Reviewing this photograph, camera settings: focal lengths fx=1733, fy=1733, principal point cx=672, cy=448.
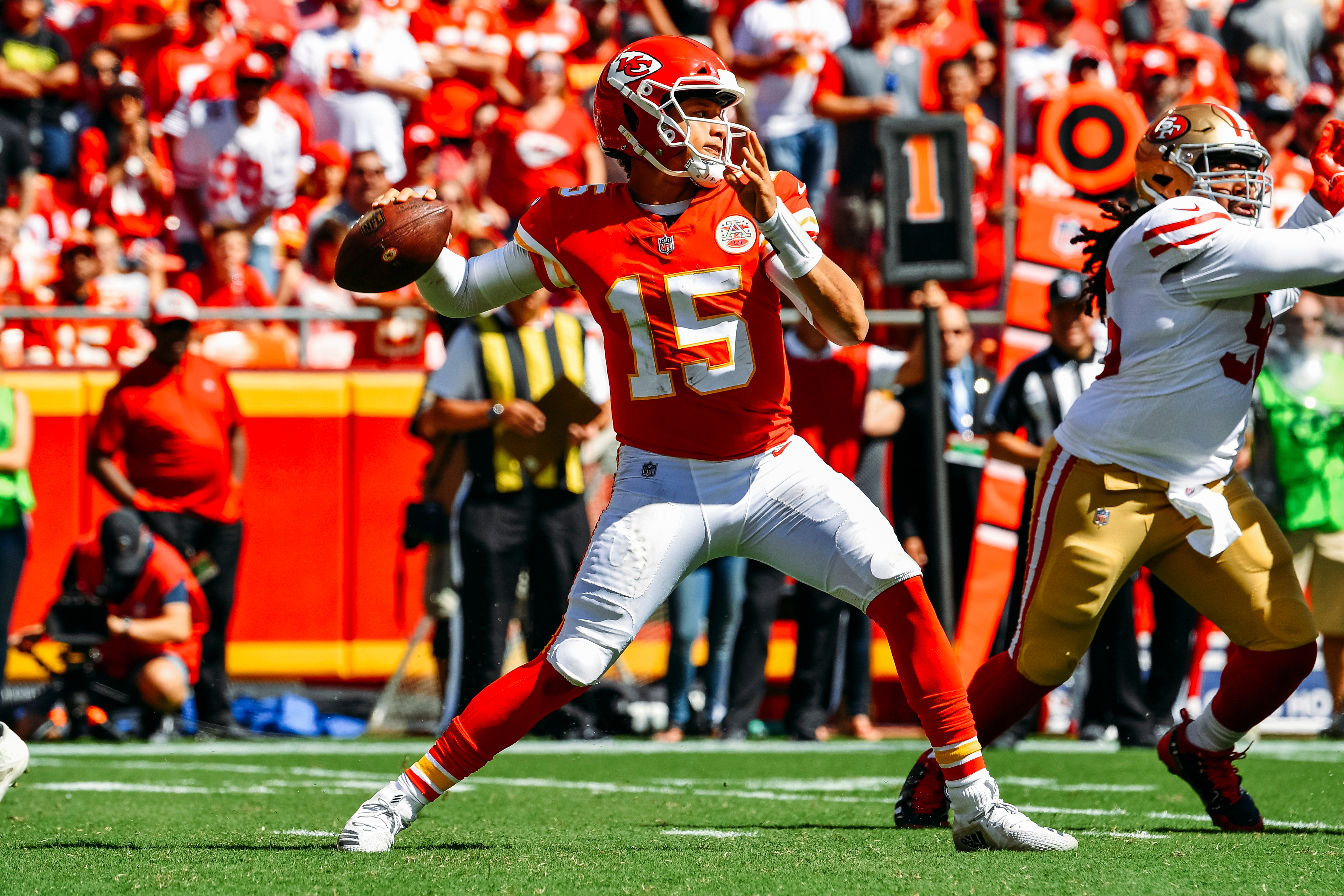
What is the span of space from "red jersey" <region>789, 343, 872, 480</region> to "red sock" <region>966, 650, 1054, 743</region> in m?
3.25

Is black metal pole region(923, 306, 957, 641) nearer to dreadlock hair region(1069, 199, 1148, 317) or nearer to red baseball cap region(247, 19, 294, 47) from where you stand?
dreadlock hair region(1069, 199, 1148, 317)

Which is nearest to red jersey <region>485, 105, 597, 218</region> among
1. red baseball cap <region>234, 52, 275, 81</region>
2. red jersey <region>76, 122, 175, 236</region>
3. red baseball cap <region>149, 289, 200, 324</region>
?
red baseball cap <region>234, 52, 275, 81</region>

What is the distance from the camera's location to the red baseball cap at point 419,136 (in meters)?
10.8

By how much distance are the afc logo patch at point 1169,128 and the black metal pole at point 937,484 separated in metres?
3.17

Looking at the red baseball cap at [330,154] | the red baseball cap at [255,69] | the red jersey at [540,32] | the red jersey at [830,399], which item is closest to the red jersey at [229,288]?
the red baseball cap at [330,154]

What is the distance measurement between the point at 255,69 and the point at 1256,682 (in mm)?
7870

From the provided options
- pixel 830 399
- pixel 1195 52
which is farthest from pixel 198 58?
pixel 1195 52

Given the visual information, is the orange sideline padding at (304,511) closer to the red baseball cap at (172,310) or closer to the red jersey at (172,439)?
the red jersey at (172,439)

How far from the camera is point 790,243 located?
3822 mm

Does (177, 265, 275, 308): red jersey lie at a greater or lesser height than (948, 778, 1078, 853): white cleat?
greater

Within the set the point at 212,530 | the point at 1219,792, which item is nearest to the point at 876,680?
the point at 212,530

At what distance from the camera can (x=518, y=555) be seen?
25.1ft

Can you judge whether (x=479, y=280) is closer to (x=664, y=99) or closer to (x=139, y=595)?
(x=664, y=99)

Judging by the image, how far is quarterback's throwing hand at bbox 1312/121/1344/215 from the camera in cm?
436
